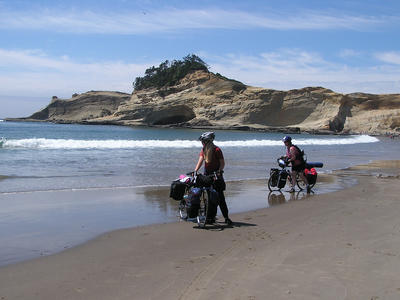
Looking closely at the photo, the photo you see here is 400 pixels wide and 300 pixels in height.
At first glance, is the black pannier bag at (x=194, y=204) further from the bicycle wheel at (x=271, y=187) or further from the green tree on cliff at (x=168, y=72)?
the green tree on cliff at (x=168, y=72)

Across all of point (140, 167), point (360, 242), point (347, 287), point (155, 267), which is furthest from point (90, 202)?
point (140, 167)

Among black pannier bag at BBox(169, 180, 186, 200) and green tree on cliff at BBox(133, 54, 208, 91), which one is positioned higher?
green tree on cliff at BBox(133, 54, 208, 91)

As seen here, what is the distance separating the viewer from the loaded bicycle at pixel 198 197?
7.48 m

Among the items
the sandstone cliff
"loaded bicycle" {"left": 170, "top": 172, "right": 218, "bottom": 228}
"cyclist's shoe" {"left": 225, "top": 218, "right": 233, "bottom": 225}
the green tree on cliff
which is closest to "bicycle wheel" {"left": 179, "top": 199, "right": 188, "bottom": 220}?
"loaded bicycle" {"left": 170, "top": 172, "right": 218, "bottom": 228}

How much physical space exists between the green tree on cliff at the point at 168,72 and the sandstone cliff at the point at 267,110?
999 cm

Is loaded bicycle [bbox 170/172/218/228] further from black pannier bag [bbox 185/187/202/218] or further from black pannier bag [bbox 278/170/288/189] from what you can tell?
black pannier bag [bbox 278/170/288/189]

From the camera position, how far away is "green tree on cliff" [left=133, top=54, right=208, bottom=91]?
106 meters

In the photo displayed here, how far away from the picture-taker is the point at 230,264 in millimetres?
5160

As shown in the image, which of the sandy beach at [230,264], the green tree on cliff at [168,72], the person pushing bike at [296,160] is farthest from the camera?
the green tree on cliff at [168,72]

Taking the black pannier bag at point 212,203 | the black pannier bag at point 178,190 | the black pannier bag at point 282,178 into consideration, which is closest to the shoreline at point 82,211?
the black pannier bag at point 282,178

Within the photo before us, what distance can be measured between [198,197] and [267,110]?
8082cm

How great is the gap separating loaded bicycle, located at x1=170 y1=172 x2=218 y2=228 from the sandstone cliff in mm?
73156

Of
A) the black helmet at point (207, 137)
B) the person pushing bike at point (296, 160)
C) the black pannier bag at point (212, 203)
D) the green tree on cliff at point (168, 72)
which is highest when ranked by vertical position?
the green tree on cliff at point (168, 72)

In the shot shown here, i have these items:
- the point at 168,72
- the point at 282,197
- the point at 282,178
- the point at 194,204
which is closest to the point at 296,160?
the point at 282,178
